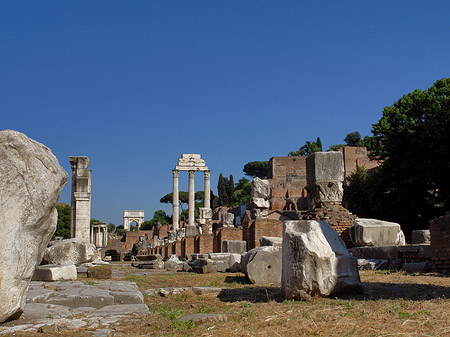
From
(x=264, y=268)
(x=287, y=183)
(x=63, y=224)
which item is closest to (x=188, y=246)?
(x=264, y=268)

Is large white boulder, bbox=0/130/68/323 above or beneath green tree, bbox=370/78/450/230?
beneath

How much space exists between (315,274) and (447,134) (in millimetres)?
14625

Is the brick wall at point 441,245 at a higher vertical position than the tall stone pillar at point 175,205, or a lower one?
lower

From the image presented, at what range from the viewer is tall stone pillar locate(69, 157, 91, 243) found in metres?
17.3

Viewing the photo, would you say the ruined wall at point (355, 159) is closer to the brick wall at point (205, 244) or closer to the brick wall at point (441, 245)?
the brick wall at point (205, 244)

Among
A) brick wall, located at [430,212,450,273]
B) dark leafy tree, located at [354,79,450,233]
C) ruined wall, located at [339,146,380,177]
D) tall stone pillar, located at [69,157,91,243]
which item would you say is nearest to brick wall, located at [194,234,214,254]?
tall stone pillar, located at [69,157,91,243]

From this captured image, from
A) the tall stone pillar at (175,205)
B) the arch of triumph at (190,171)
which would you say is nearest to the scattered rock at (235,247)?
the tall stone pillar at (175,205)

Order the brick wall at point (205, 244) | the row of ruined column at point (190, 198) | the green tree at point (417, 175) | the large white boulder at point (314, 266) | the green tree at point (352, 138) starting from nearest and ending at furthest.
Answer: the large white boulder at point (314, 266) < the green tree at point (417, 175) < the brick wall at point (205, 244) < the row of ruined column at point (190, 198) < the green tree at point (352, 138)

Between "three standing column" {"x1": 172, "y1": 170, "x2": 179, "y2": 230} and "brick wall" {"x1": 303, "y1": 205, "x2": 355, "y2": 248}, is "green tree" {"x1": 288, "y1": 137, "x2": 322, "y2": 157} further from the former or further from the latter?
"brick wall" {"x1": 303, "y1": 205, "x2": 355, "y2": 248}

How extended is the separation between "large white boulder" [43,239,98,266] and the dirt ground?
5741 mm

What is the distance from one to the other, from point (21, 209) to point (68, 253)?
7868 mm

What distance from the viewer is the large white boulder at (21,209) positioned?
11.7 feet

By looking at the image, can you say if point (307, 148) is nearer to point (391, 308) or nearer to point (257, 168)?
point (257, 168)

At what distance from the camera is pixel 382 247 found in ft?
31.5
